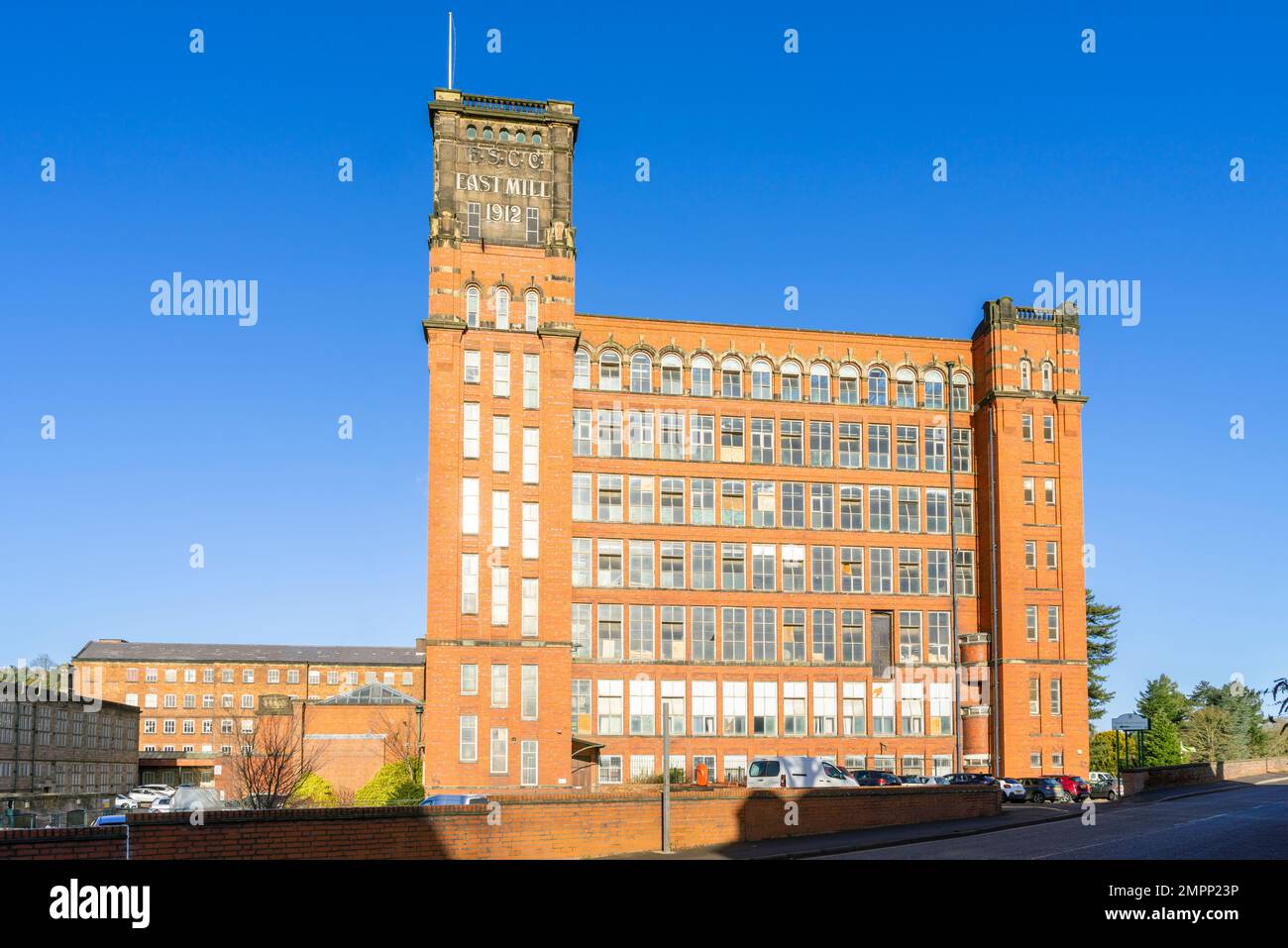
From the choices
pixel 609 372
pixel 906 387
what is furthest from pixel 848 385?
pixel 609 372

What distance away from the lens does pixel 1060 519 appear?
75.5 meters

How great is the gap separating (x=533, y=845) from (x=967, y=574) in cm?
5203

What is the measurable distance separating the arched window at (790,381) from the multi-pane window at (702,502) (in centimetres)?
702

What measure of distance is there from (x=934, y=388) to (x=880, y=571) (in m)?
11.6

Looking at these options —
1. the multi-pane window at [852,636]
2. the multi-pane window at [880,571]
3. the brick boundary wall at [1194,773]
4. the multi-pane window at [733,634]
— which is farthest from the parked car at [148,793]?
the brick boundary wall at [1194,773]

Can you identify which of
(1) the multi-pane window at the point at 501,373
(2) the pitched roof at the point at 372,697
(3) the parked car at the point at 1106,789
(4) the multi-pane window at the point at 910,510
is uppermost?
(1) the multi-pane window at the point at 501,373

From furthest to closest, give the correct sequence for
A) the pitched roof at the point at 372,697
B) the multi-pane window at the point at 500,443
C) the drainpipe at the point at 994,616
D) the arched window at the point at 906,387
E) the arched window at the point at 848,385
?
the pitched roof at the point at 372,697, the arched window at the point at 906,387, the arched window at the point at 848,385, the drainpipe at the point at 994,616, the multi-pane window at the point at 500,443

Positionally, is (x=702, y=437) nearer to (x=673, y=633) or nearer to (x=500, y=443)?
(x=673, y=633)

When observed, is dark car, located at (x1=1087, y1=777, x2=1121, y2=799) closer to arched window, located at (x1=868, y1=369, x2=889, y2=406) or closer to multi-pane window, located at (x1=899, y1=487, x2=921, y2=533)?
multi-pane window, located at (x1=899, y1=487, x2=921, y2=533)

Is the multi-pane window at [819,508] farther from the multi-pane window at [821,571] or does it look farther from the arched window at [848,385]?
the arched window at [848,385]

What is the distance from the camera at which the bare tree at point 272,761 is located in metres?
65.4

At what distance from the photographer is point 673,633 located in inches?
2854
